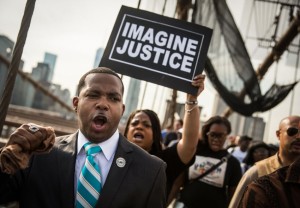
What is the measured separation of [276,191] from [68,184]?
0.89m

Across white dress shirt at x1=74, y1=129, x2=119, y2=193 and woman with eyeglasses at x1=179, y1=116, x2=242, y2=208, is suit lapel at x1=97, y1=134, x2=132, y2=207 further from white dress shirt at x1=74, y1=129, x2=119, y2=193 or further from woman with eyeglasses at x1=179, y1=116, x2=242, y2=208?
woman with eyeglasses at x1=179, y1=116, x2=242, y2=208

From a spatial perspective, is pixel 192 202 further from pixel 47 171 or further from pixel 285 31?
pixel 285 31

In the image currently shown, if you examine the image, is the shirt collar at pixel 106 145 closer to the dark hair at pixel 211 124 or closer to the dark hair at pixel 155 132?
the dark hair at pixel 155 132

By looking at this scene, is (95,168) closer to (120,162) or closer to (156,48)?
(120,162)

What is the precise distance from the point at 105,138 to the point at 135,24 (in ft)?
4.11

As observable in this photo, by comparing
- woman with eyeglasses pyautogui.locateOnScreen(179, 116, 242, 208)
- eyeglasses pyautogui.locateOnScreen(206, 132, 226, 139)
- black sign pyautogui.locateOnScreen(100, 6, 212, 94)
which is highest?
black sign pyautogui.locateOnScreen(100, 6, 212, 94)

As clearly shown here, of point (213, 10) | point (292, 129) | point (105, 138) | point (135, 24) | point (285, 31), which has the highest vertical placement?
point (285, 31)

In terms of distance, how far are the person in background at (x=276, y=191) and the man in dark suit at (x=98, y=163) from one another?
1.66 ft

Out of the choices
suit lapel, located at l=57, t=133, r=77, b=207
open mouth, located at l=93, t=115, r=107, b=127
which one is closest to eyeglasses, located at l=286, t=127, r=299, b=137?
open mouth, located at l=93, t=115, r=107, b=127

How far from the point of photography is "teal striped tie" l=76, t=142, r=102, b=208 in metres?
1.51

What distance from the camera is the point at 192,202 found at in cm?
326

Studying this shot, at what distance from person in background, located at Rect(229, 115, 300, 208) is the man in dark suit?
1.15m

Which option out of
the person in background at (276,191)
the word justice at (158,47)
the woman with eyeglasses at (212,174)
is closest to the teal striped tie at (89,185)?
the person in background at (276,191)

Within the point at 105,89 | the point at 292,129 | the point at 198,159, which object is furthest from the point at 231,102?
the point at 105,89
